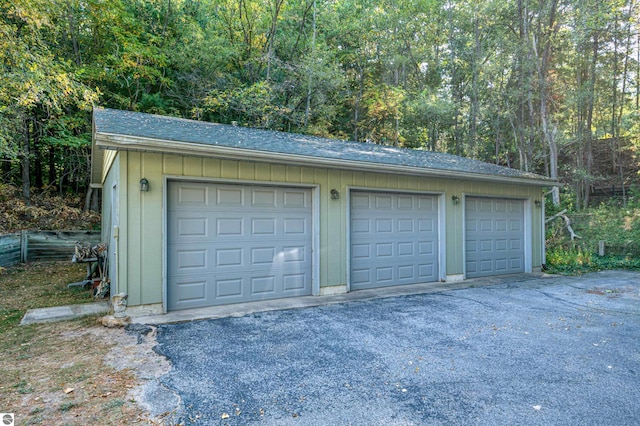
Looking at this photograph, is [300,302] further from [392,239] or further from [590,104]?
[590,104]

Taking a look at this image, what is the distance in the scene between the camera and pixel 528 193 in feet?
26.8

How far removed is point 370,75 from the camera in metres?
15.7

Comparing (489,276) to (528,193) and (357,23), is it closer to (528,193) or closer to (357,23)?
(528,193)

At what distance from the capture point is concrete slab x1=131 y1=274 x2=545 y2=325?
4422mm

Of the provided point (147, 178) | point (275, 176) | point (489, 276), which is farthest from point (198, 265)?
point (489, 276)

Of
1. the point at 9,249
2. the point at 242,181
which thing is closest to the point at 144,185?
the point at 242,181

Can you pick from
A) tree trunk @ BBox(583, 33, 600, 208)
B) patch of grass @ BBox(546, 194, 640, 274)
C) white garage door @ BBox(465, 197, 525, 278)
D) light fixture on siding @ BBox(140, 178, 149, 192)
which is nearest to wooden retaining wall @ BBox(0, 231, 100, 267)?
light fixture on siding @ BBox(140, 178, 149, 192)

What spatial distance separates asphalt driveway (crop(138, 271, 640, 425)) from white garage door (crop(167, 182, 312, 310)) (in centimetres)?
77

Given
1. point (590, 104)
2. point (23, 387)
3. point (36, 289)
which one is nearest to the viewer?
point (23, 387)

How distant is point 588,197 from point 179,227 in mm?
18031

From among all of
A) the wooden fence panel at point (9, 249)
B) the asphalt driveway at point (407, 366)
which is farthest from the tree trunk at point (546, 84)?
the wooden fence panel at point (9, 249)

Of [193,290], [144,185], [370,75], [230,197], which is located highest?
[370,75]

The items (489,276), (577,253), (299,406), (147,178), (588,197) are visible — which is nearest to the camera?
(299,406)

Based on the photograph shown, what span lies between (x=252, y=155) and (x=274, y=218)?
3.49ft
